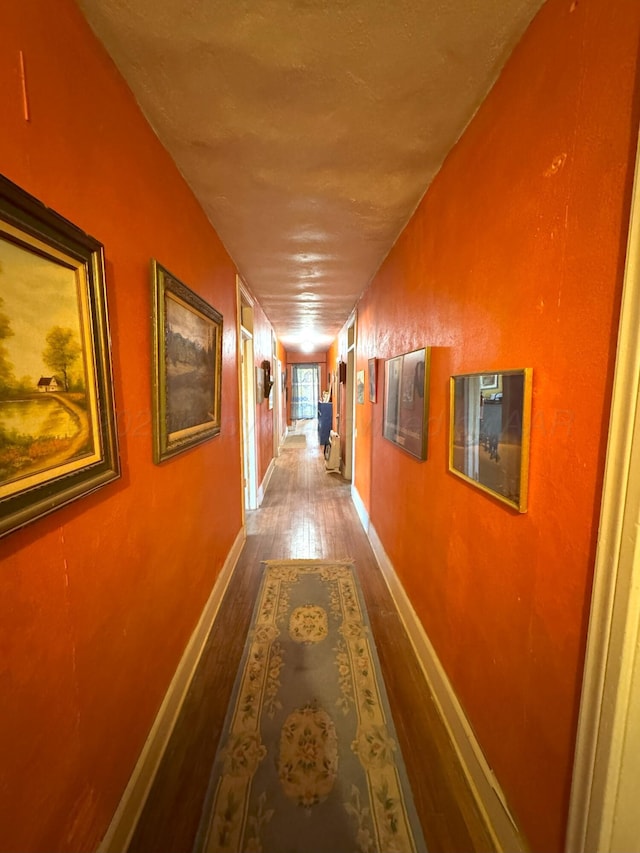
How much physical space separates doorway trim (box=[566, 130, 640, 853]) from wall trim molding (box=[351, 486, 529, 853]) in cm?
41

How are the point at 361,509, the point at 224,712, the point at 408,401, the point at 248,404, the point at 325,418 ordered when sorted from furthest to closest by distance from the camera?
the point at 325,418 → the point at 248,404 → the point at 361,509 → the point at 408,401 → the point at 224,712

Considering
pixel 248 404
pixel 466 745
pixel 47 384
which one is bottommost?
pixel 466 745

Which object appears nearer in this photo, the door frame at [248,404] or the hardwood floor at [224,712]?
the hardwood floor at [224,712]

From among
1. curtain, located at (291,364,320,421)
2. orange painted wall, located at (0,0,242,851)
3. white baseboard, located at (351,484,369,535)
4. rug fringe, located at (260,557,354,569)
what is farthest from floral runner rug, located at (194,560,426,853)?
curtain, located at (291,364,320,421)

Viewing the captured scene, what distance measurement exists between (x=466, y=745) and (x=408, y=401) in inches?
63.1

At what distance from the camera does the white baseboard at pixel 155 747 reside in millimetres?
999

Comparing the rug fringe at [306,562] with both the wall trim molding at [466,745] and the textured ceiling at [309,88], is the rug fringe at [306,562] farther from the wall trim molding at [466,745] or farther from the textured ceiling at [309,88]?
the textured ceiling at [309,88]

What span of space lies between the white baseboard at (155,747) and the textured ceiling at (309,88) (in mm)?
2420

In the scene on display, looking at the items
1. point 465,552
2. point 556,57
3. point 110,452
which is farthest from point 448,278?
point 110,452

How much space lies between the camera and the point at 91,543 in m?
0.90

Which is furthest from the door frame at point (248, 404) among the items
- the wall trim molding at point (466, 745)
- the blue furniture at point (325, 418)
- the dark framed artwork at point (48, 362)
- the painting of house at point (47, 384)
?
the blue furniture at point (325, 418)

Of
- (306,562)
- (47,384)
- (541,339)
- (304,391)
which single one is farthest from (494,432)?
(304,391)

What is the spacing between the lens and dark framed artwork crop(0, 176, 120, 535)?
0.62m

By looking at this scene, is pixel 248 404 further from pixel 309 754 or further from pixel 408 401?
pixel 309 754
